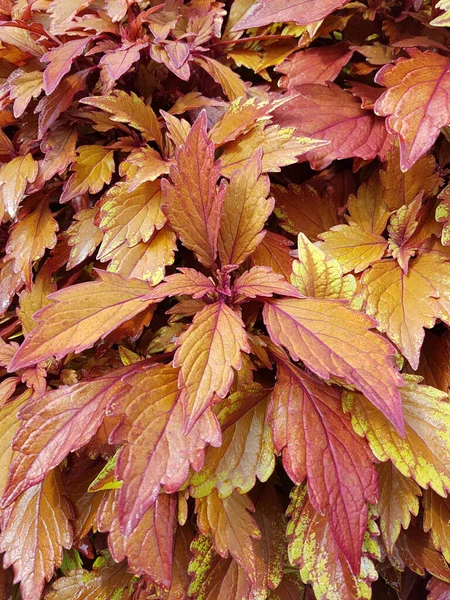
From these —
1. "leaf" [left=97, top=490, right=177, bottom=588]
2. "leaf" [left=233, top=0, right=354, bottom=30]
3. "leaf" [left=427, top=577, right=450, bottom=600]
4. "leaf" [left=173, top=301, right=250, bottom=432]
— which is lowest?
"leaf" [left=427, top=577, right=450, bottom=600]

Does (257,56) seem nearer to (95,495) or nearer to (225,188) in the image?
(225,188)

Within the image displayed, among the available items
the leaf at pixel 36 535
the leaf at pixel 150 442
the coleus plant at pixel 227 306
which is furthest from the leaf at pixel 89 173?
the leaf at pixel 36 535

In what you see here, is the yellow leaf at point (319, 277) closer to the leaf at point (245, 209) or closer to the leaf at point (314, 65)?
the leaf at point (245, 209)

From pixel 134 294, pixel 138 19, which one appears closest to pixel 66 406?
pixel 134 294


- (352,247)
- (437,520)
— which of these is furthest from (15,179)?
(437,520)

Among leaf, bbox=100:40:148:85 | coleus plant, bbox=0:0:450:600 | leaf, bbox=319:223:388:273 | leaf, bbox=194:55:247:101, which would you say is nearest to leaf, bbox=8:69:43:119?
coleus plant, bbox=0:0:450:600

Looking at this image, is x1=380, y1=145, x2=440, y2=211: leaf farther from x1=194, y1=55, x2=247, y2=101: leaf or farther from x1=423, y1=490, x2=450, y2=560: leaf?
x1=423, y1=490, x2=450, y2=560: leaf

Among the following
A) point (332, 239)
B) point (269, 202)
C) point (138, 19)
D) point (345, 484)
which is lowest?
point (345, 484)
